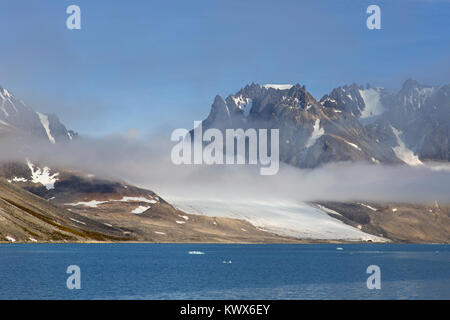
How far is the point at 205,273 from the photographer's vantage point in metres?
151

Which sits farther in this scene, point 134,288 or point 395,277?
point 395,277

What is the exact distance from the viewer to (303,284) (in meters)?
127

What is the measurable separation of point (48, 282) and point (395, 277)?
8332 cm
